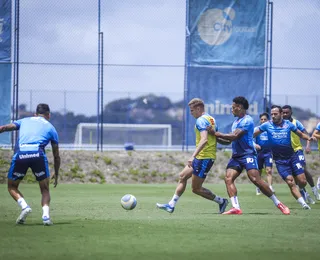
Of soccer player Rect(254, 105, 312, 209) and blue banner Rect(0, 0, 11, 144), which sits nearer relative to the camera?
soccer player Rect(254, 105, 312, 209)

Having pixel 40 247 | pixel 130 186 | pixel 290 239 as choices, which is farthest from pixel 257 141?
pixel 40 247

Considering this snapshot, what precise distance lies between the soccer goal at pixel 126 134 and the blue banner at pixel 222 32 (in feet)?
17.7

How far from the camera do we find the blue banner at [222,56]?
29188 mm

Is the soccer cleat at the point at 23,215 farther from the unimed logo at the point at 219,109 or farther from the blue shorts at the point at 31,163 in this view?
the unimed logo at the point at 219,109

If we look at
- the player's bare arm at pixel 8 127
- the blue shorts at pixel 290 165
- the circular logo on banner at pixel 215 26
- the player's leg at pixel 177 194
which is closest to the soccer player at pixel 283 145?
the blue shorts at pixel 290 165

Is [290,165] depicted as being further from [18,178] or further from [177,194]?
[18,178]

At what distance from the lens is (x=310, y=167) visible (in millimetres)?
30391

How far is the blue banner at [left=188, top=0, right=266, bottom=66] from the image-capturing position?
96.5 ft

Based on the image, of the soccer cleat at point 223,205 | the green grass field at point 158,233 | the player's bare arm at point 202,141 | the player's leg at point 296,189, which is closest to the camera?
the green grass field at point 158,233

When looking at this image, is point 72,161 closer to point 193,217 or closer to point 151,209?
point 151,209

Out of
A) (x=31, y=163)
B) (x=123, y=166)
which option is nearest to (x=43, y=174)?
(x=31, y=163)

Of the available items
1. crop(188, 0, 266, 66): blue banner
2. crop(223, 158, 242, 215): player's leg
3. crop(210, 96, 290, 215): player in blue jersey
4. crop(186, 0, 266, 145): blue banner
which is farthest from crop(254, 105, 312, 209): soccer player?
crop(188, 0, 266, 66): blue banner

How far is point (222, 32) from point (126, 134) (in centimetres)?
1096

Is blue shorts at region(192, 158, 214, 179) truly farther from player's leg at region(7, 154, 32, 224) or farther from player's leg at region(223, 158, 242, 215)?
player's leg at region(7, 154, 32, 224)
